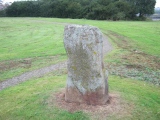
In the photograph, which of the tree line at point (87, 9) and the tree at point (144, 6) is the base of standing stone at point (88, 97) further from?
the tree at point (144, 6)

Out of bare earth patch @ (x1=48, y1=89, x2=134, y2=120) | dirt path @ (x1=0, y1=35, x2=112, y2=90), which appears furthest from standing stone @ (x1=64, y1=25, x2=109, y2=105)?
dirt path @ (x1=0, y1=35, x2=112, y2=90)

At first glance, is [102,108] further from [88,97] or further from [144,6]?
[144,6]

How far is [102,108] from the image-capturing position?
28.1 ft

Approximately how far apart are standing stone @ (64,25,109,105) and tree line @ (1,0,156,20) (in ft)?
182

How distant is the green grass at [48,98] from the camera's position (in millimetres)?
8484

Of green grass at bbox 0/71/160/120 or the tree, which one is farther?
the tree

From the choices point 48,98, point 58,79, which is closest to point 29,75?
point 58,79

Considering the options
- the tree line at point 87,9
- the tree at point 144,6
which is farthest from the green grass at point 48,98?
the tree at point 144,6

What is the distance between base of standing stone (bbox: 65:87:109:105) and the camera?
28.5ft

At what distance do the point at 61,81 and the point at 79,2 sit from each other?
68553 millimetres

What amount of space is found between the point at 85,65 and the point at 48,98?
2502mm

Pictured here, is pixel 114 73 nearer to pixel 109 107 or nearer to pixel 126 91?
pixel 126 91

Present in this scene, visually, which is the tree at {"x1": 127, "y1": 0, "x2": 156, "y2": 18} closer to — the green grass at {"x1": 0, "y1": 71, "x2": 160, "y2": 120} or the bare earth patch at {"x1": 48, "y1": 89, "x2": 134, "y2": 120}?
the green grass at {"x1": 0, "y1": 71, "x2": 160, "y2": 120}

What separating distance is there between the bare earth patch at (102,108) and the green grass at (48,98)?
150 mm
